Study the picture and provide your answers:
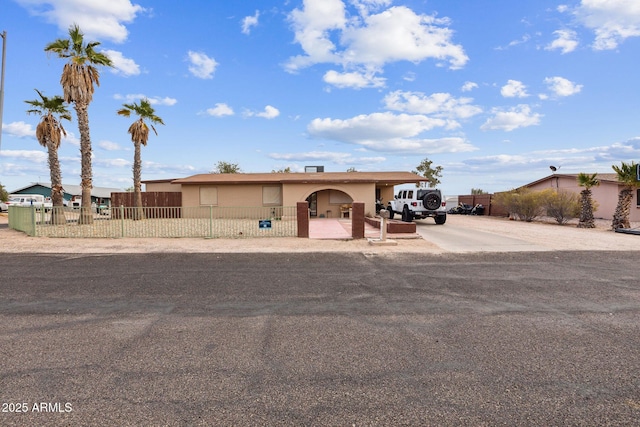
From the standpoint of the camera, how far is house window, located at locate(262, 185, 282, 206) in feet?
85.8

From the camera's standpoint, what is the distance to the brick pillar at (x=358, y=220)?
13898mm

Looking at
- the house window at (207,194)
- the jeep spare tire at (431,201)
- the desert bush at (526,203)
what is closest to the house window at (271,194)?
the house window at (207,194)

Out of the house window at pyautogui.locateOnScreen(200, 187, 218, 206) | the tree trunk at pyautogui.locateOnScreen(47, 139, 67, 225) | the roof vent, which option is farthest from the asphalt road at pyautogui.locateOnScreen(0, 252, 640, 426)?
the roof vent

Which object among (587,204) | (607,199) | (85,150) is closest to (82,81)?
(85,150)

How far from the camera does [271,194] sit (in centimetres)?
2620

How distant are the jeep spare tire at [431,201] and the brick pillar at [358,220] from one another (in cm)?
761

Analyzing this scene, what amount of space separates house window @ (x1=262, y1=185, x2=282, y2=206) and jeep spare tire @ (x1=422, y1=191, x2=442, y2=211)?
10.6 metres

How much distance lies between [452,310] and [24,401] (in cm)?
518

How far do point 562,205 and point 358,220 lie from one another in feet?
53.6

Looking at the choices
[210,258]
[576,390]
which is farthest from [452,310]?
[210,258]

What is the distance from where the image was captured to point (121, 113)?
2519 cm

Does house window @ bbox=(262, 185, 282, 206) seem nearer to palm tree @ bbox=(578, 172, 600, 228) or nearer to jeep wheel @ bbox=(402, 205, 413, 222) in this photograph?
jeep wheel @ bbox=(402, 205, 413, 222)

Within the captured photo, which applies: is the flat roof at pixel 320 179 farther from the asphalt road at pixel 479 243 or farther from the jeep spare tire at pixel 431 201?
the asphalt road at pixel 479 243

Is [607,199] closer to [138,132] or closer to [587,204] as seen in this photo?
[587,204]
